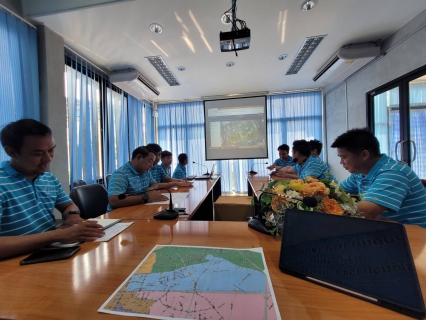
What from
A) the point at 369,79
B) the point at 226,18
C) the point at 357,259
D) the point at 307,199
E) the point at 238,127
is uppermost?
the point at 226,18

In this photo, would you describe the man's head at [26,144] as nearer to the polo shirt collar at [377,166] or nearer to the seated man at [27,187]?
the seated man at [27,187]

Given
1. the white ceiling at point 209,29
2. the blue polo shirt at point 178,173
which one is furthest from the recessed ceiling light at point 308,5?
the blue polo shirt at point 178,173

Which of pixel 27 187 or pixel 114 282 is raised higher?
pixel 27 187

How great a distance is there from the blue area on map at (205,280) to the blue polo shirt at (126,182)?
134 centimetres

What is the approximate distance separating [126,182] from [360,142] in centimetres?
205

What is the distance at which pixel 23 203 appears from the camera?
1.06 m

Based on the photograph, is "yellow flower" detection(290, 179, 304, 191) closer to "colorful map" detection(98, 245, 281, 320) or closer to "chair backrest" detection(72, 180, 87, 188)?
"colorful map" detection(98, 245, 281, 320)

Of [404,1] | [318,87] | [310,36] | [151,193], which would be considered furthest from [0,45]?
[318,87]

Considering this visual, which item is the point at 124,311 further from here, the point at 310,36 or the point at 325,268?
the point at 310,36

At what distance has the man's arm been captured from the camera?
78 centimetres

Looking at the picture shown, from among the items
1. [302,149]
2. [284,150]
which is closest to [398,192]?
[302,149]

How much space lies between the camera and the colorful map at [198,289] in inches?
19.8

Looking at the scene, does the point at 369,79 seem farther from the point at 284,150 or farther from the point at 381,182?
the point at 381,182

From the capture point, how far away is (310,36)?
2629 millimetres
